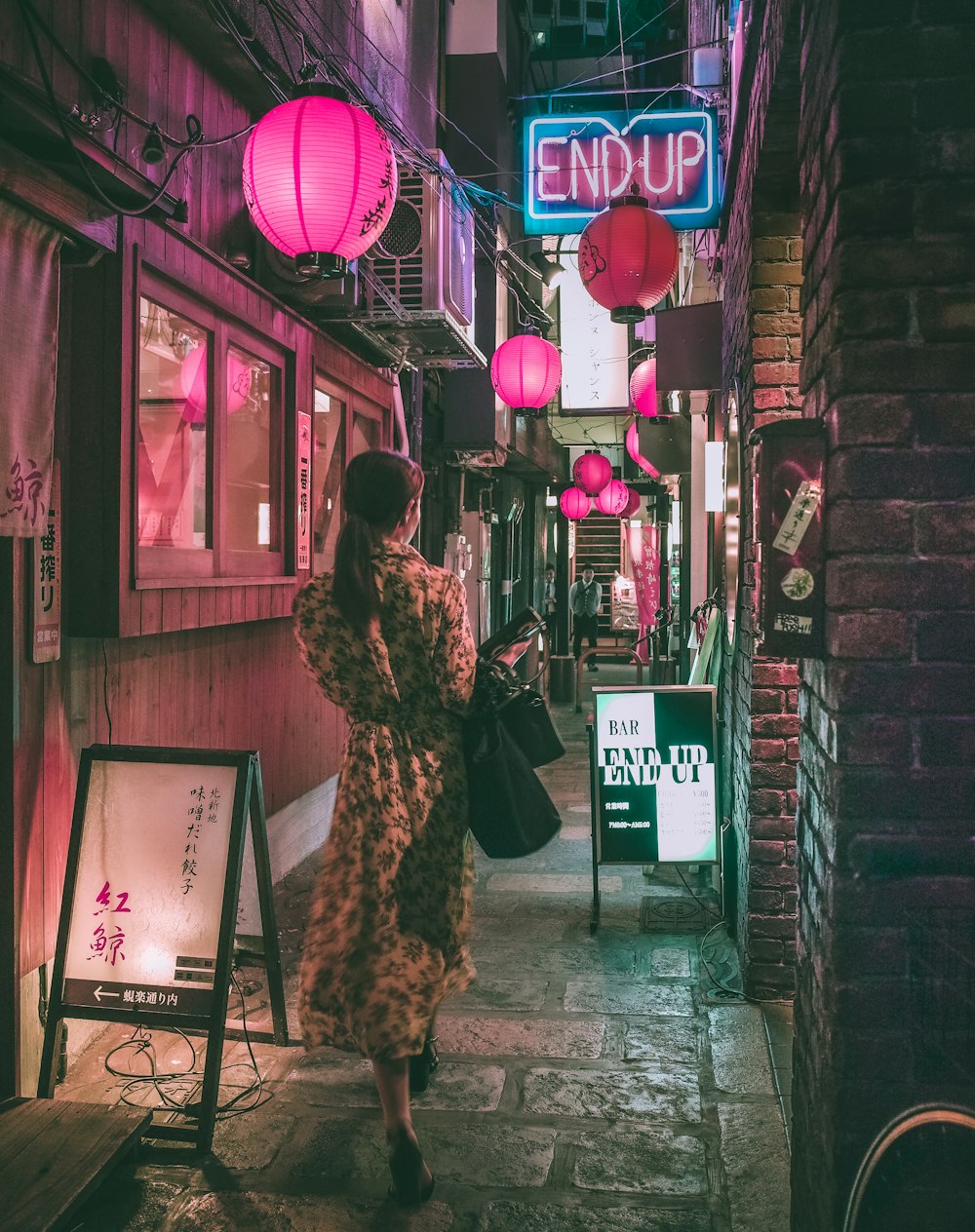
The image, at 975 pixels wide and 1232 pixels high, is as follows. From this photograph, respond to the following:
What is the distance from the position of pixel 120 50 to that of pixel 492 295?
10.1 metres

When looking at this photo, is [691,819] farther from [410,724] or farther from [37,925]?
[37,925]

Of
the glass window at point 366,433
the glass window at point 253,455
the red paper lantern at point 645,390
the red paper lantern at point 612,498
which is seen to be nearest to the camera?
the glass window at point 253,455

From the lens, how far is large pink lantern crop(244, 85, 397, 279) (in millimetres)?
4836

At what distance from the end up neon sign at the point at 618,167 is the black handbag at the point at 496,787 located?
5.36 metres

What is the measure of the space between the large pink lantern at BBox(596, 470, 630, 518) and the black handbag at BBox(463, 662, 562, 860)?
15.7 metres

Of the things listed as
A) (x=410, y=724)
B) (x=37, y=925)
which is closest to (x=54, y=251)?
(x=410, y=724)

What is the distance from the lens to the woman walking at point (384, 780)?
3742 mm

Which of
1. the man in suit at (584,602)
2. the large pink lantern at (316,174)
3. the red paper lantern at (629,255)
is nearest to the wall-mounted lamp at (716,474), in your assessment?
the red paper lantern at (629,255)

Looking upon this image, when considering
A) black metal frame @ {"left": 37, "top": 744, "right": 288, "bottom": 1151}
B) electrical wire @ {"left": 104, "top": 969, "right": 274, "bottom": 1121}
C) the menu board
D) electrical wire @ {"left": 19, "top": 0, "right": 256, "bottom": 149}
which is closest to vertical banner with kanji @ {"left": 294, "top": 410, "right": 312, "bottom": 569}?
electrical wire @ {"left": 19, "top": 0, "right": 256, "bottom": 149}

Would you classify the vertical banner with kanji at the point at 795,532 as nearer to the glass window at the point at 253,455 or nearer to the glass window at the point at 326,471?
the glass window at the point at 253,455

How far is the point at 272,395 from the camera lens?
739cm

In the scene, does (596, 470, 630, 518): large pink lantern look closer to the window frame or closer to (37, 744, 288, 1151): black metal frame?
the window frame

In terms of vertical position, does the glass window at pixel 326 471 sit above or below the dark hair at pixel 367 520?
above

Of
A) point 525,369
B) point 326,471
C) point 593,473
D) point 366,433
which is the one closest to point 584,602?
point 593,473
